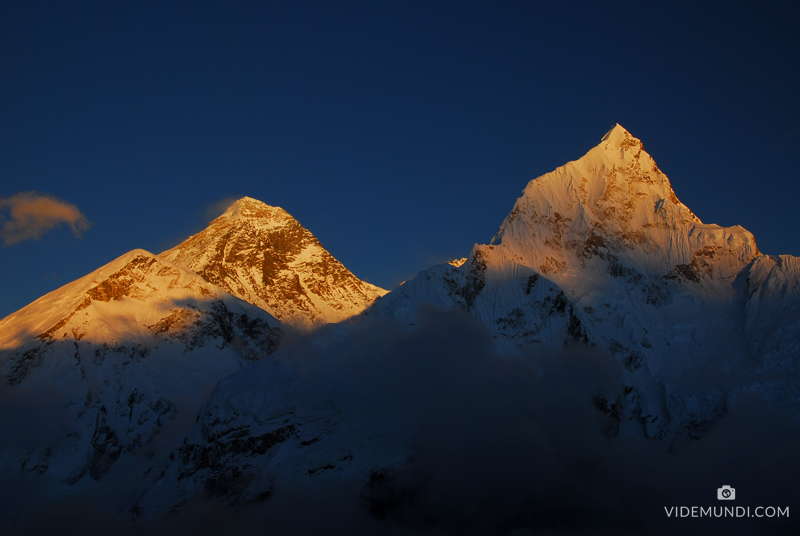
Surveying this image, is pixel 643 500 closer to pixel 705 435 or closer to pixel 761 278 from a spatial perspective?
pixel 705 435

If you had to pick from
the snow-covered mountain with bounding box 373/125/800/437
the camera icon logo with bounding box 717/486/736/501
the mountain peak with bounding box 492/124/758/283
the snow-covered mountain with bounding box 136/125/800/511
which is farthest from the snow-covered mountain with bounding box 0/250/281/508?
the camera icon logo with bounding box 717/486/736/501

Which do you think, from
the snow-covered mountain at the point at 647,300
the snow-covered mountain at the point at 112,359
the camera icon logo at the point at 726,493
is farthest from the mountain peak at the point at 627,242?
the snow-covered mountain at the point at 112,359

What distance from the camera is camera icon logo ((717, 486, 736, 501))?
13325 cm

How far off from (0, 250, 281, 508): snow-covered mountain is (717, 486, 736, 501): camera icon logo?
93.4 metres

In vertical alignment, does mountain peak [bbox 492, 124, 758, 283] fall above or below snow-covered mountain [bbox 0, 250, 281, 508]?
above

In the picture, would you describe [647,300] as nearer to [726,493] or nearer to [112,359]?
[726,493]

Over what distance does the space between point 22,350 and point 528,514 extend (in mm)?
98679

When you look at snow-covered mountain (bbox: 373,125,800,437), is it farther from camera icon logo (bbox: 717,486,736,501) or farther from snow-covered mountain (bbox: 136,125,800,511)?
camera icon logo (bbox: 717,486,736,501)

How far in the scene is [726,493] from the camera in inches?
5276

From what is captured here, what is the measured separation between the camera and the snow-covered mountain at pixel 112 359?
133625 millimetres

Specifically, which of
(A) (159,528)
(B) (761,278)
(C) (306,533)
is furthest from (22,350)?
(B) (761,278)

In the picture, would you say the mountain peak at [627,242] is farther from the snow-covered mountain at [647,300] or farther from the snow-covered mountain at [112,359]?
the snow-covered mountain at [112,359]

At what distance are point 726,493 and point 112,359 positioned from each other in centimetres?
11251

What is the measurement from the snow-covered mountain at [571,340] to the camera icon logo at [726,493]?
17850 millimetres
